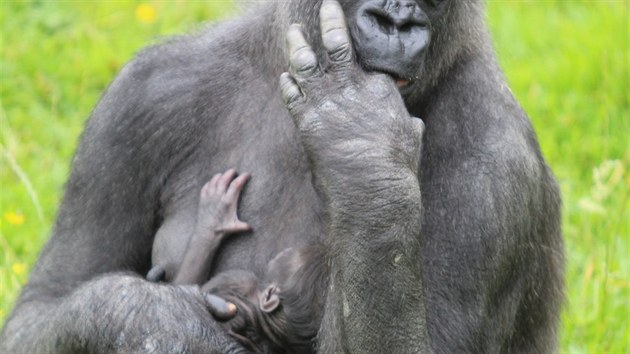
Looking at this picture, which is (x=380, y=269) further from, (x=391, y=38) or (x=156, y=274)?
(x=156, y=274)

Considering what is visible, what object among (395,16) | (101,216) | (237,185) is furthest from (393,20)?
(101,216)

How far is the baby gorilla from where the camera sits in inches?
231

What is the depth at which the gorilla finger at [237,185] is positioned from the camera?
6.13 metres

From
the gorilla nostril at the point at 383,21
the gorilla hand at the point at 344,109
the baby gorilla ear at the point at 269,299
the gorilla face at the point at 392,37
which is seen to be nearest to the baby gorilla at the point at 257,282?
the baby gorilla ear at the point at 269,299

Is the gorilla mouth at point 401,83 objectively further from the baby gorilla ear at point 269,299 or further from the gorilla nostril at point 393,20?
the baby gorilla ear at point 269,299

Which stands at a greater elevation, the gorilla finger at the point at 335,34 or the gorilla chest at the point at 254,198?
the gorilla finger at the point at 335,34

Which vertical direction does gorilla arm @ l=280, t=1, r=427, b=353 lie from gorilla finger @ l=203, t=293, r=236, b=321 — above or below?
above

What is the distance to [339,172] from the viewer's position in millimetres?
5328

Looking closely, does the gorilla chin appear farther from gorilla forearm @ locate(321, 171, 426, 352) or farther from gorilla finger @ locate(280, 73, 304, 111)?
gorilla forearm @ locate(321, 171, 426, 352)

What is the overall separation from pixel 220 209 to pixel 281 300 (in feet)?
1.64

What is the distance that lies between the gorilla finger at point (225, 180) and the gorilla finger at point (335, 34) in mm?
966

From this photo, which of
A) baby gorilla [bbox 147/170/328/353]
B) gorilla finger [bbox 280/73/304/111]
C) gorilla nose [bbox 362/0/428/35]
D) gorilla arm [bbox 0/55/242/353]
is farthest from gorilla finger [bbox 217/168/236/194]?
gorilla nose [bbox 362/0/428/35]

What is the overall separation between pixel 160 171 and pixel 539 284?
169 centimetres

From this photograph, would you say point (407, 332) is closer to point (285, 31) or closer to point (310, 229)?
point (310, 229)
